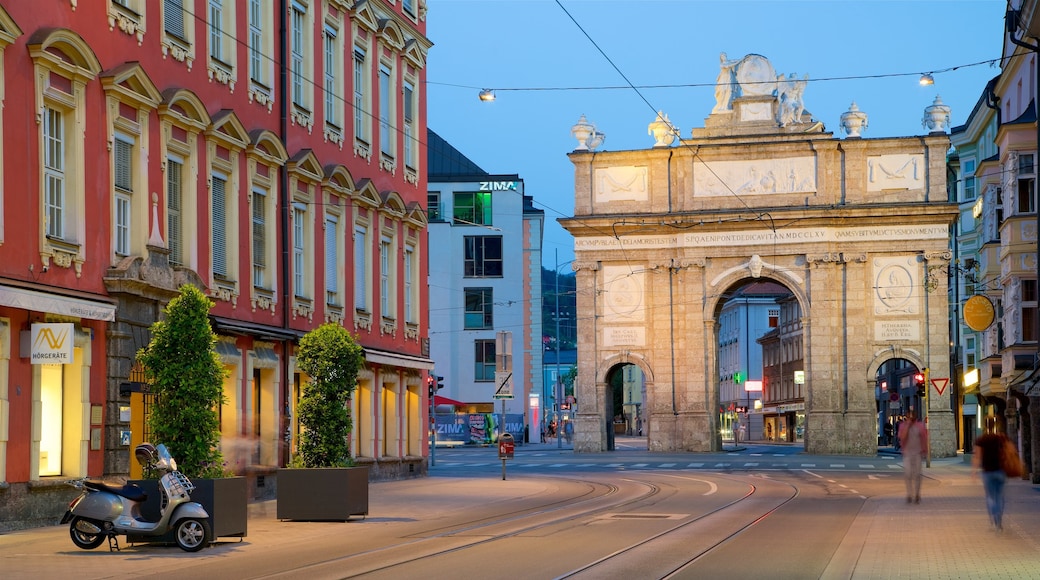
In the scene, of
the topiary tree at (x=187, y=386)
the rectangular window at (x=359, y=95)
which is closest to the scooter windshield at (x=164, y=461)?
the topiary tree at (x=187, y=386)

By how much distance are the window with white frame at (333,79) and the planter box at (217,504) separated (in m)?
16.7

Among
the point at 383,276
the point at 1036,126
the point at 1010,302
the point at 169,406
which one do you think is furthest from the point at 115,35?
the point at 1010,302

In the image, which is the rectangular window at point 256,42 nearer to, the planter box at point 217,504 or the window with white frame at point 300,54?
the window with white frame at point 300,54

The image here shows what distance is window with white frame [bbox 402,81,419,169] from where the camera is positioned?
41.4 meters

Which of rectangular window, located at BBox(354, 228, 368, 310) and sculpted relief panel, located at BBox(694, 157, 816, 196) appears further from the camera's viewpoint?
sculpted relief panel, located at BBox(694, 157, 816, 196)

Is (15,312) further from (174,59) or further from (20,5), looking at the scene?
(174,59)

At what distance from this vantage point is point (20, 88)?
20.7 meters

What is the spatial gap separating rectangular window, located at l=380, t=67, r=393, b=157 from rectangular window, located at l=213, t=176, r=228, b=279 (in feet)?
34.5

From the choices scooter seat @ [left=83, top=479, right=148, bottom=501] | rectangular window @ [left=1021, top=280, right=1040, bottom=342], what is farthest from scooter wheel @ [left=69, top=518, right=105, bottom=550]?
rectangular window @ [left=1021, top=280, right=1040, bottom=342]

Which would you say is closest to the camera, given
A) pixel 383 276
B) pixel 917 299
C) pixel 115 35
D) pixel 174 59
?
pixel 115 35

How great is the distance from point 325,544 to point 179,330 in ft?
11.5

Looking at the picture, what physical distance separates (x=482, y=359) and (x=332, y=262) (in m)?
54.8

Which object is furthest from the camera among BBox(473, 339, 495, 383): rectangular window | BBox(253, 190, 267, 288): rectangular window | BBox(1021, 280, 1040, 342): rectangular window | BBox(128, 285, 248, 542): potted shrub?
BBox(473, 339, 495, 383): rectangular window

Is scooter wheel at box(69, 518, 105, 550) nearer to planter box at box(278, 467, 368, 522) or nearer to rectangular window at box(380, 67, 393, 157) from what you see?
planter box at box(278, 467, 368, 522)
